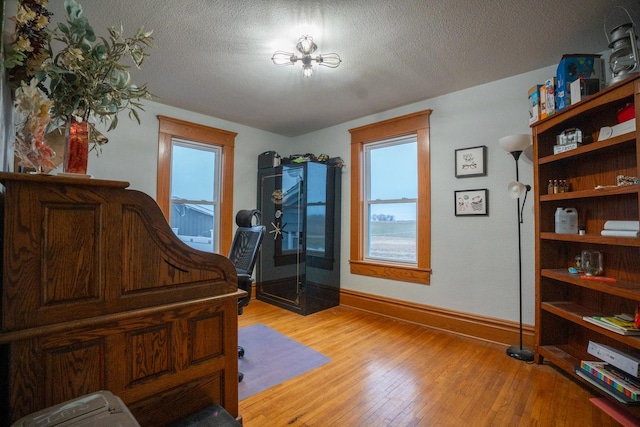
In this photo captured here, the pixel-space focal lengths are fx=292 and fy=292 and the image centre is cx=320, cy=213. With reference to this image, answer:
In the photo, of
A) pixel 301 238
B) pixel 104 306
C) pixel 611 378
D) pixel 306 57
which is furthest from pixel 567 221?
pixel 104 306

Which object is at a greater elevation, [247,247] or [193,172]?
[193,172]

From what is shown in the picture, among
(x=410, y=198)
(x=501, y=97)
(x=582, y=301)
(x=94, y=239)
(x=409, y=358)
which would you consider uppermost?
(x=501, y=97)

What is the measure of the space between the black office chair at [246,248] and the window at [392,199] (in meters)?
1.72

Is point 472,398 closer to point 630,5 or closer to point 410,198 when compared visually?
point 410,198

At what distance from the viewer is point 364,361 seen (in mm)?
2387

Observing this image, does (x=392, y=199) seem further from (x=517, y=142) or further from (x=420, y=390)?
(x=420, y=390)

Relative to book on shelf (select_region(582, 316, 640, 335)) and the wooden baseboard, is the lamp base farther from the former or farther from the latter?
book on shelf (select_region(582, 316, 640, 335))

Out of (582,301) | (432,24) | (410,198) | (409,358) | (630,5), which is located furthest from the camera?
(410,198)

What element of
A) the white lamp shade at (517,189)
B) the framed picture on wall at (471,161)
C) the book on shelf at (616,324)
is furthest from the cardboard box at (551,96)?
the book on shelf at (616,324)

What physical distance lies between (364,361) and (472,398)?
0.80 m

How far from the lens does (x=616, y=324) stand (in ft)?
5.79

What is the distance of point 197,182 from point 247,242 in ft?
6.14

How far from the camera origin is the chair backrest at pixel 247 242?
235 cm

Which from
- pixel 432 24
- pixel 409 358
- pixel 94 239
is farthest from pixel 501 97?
pixel 94 239
